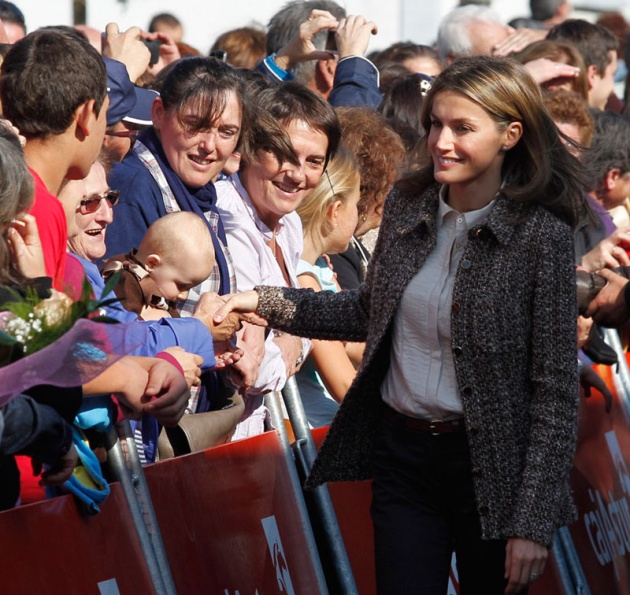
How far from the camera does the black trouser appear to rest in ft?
12.7

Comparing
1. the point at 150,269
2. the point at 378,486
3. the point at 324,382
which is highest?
the point at 150,269

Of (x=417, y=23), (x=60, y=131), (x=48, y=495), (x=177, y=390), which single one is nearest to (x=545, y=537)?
(x=177, y=390)

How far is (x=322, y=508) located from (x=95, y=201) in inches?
67.2

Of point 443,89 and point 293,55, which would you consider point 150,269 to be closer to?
point 443,89

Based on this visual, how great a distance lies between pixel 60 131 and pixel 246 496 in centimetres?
152

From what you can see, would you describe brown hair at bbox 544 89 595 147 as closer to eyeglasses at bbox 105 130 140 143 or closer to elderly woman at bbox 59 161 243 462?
eyeglasses at bbox 105 130 140 143

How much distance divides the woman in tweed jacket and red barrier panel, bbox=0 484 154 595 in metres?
0.65

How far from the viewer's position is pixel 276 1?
57.4 feet

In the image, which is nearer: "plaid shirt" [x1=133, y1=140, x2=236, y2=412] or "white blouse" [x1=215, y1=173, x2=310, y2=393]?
"plaid shirt" [x1=133, y1=140, x2=236, y2=412]

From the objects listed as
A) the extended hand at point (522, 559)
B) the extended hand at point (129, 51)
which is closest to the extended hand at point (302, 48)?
the extended hand at point (129, 51)

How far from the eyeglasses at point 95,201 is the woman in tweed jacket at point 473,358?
3.31ft

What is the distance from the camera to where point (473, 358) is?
3809 millimetres

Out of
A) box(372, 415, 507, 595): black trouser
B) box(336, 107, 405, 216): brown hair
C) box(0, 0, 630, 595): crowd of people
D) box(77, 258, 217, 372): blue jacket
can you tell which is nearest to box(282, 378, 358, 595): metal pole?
box(0, 0, 630, 595): crowd of people

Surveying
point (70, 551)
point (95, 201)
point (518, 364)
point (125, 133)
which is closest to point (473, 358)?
point (518, 364)
